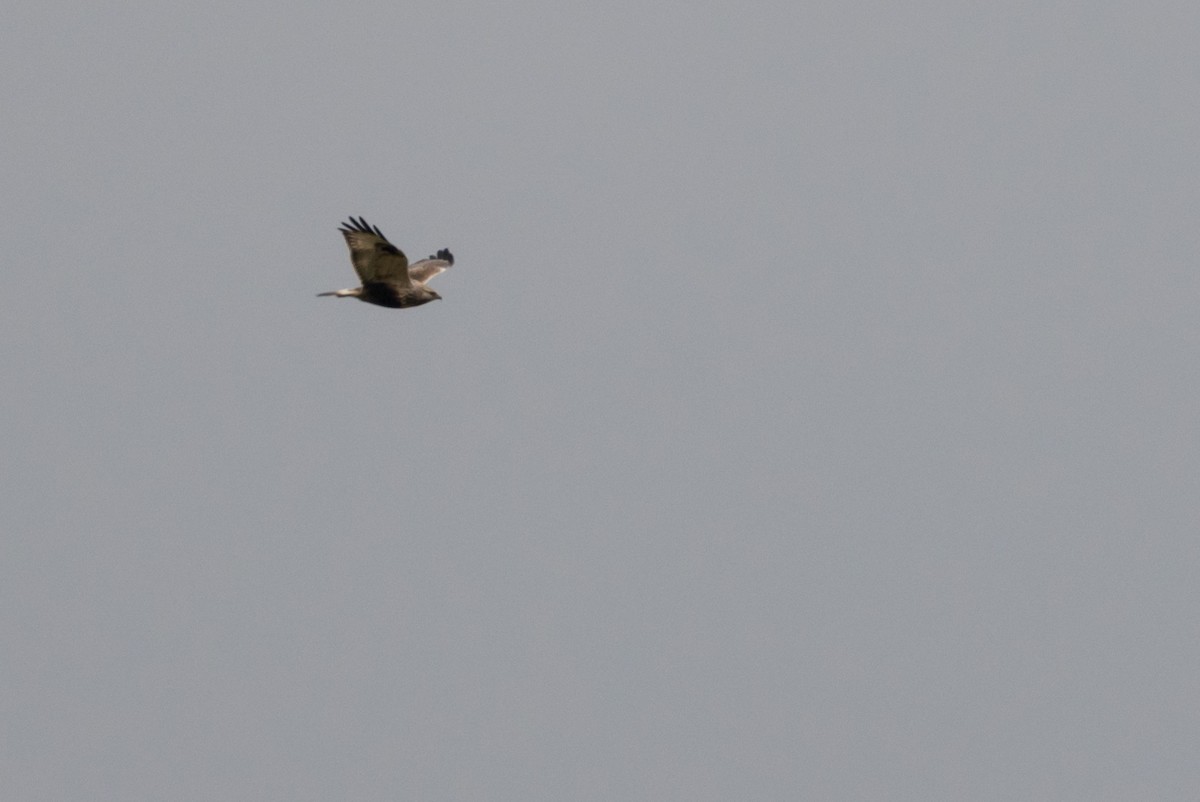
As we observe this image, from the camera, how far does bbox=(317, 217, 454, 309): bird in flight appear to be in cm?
2838

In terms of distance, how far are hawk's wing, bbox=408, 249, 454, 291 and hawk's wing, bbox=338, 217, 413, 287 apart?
1970 millimetres

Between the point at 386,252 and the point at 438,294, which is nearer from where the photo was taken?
the point at 386,252

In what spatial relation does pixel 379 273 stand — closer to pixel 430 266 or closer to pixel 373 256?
pixel 373 256

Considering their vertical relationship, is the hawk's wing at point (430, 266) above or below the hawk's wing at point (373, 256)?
above

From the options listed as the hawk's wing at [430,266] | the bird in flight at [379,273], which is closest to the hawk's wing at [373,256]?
the bird in flight at [379,273]

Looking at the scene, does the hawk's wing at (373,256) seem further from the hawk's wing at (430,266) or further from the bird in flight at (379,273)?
the hawk's wing at (430,266)

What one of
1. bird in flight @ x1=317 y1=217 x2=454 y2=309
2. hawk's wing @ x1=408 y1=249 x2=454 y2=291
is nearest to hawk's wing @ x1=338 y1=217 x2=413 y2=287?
bird in flight @ x1=317 y1=217 x2=454 y2=309

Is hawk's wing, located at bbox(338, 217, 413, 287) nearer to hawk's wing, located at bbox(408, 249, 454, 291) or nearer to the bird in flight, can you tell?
the bird in flight

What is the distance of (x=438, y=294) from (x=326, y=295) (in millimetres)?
2102

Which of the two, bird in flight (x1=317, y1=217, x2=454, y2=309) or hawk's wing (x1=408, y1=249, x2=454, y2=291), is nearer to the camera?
bird in flight (x1=317, y1=217, x2=454, y2=309)

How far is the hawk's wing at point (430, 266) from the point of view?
32.8m

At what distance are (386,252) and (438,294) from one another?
6.69 ft

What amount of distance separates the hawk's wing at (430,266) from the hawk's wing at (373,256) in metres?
1.97

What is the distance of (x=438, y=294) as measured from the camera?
1204 inches
